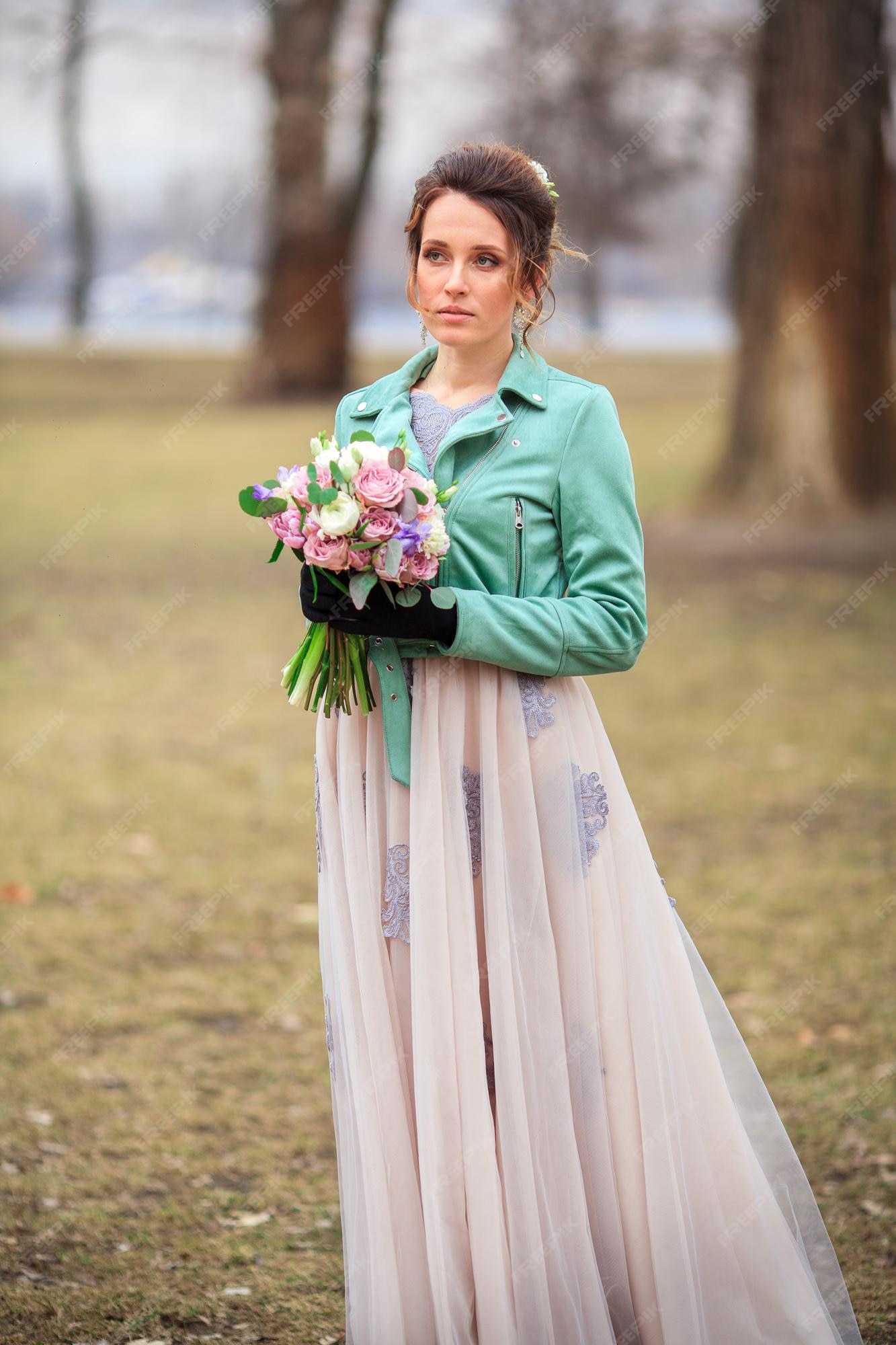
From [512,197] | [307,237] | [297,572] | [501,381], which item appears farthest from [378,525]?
[307,237]

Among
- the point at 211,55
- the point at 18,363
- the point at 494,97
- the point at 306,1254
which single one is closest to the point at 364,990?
the point at 306,1254

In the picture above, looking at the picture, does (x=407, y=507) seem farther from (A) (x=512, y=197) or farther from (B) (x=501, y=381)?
(A) (x=512, y=197)

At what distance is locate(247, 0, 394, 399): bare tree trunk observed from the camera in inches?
836

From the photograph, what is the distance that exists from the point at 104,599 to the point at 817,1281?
973 centimetres

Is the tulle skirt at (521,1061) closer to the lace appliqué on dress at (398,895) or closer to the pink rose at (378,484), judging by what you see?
the lace appliqué on dress at (398,895)

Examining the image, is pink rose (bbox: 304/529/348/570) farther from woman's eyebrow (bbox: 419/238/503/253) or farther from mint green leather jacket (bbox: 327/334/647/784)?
woman's eyebrow (bbox: 419/238/503/253)

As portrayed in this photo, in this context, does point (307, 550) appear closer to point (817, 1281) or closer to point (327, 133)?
point (817, 1281)

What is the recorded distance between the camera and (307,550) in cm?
249

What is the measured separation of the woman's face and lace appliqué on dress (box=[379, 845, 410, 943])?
1005 mm

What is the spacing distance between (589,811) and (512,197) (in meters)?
1.19

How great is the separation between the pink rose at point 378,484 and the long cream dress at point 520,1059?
14.2 inches

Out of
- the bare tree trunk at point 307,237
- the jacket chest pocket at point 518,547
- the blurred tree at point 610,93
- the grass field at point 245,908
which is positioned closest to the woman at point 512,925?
the jacket chest pocket at point 518,547

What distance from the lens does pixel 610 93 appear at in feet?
60.8

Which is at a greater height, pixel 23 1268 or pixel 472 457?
pixel 472 457
